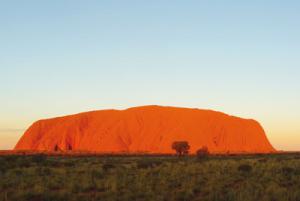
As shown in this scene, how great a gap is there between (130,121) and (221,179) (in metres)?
103

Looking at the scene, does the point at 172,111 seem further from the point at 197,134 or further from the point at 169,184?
the point at 169,184

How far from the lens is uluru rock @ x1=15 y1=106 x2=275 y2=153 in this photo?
116 metres

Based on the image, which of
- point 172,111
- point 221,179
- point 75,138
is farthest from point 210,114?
point 221,179

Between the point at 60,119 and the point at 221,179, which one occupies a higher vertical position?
the point at 60,119

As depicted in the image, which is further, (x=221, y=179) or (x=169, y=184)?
(x=221, y=179)

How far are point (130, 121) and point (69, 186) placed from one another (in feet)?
345

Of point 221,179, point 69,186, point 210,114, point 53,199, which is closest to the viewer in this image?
point 53,199

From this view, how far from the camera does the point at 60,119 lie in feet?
435

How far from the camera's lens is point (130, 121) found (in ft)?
401

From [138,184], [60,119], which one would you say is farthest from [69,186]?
[60,119]

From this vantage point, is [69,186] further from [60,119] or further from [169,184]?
[60,119]

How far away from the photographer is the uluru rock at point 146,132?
4550 inches

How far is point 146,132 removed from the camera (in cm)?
11906

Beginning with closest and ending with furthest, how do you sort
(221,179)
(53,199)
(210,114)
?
1. (53,199)
2. (221,179)
3. (210,114)
